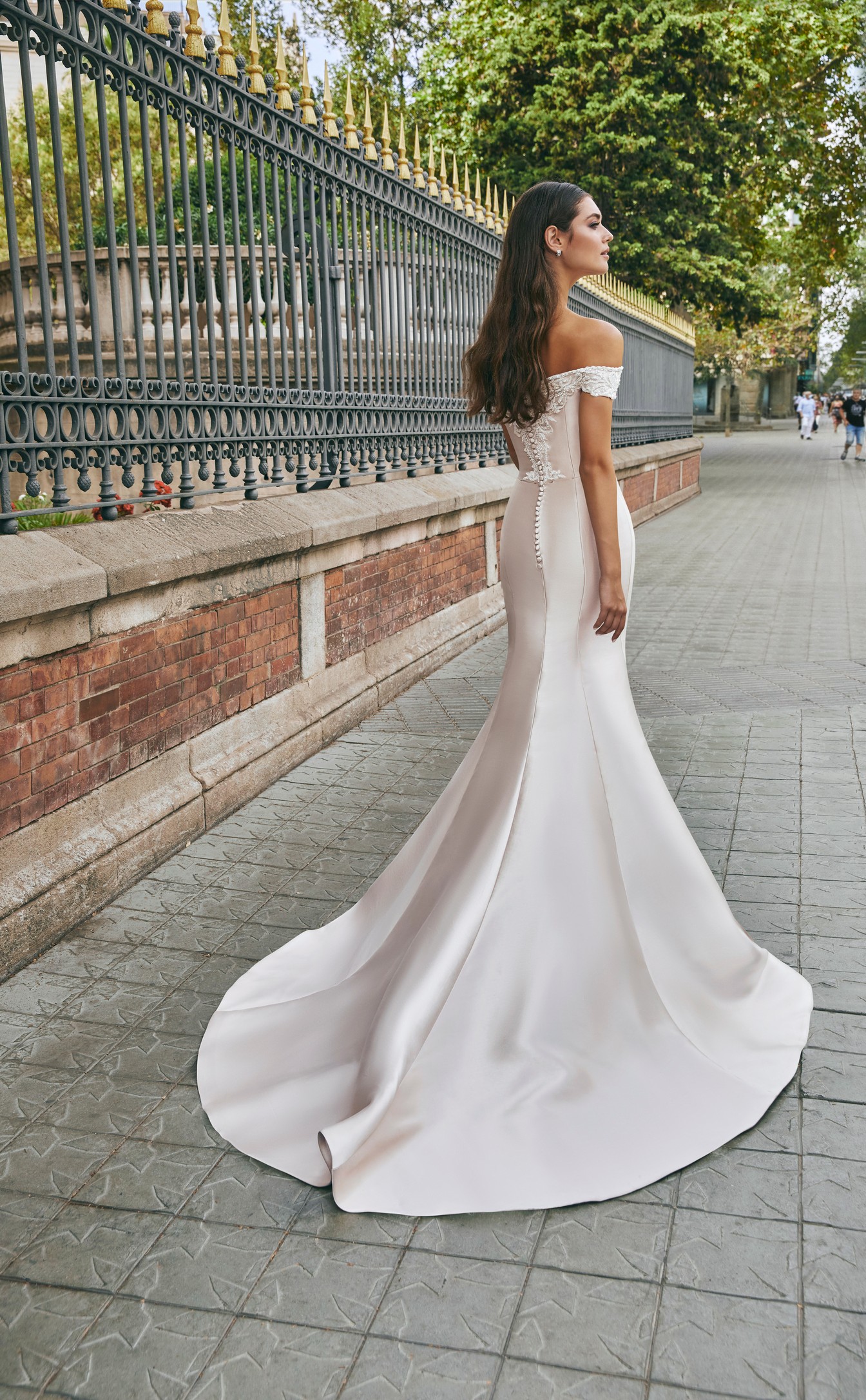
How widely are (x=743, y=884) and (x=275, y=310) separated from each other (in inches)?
160

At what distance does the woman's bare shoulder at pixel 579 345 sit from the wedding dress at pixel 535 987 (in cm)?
4

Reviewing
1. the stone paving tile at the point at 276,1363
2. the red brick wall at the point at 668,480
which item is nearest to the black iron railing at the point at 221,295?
the stone paving tile at the point at 276,1363

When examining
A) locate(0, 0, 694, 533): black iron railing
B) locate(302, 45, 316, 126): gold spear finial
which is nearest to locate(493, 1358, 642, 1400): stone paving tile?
locate(0, 0, 694, 533): black iron railing

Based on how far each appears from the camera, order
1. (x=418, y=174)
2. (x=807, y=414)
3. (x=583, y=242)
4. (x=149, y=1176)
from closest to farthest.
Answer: (x=149, y=1176)
(x=583, y=242)
(x=418, y=174)
(x=807, y=414)

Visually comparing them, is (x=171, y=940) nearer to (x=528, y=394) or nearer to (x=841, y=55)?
(x=528, y=394)

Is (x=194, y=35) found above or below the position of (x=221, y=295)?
above

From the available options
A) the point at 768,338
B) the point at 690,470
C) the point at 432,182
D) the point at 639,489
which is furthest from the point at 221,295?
the point at 768,338

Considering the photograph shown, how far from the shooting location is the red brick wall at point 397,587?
6559mm

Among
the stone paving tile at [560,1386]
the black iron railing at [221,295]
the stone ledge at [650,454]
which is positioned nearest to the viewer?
the stone paving tile at [560,1386]

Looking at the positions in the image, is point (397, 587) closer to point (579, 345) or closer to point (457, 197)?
point (457, 197)

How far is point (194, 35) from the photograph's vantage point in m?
4.86

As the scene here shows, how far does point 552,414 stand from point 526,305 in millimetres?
288

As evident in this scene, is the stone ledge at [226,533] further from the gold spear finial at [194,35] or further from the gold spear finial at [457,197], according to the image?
the gold spear finial at [457,197]

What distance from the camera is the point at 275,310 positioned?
661 cm
